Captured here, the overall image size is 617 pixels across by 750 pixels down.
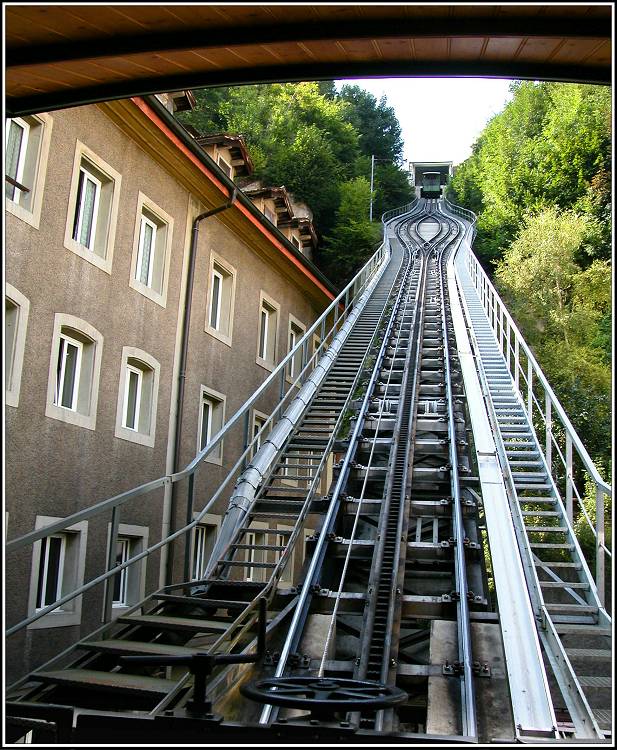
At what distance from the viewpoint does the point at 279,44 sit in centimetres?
448

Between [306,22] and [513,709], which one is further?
[513,709]

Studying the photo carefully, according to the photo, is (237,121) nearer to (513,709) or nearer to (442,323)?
(442,323)

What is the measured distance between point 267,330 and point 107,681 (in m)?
15.1

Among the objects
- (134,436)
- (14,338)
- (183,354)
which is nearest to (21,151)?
(14,338)

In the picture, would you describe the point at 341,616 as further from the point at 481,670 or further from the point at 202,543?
the point at 202,543

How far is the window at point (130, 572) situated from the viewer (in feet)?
40.5

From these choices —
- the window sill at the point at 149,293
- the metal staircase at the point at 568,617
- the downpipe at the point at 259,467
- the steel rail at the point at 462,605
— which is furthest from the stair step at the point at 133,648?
the window sill at the point at 149,293

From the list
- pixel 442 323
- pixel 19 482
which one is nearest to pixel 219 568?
pixel 19 482

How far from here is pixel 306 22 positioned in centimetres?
437

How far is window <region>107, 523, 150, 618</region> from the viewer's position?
12.4m

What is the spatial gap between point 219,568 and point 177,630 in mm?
1628

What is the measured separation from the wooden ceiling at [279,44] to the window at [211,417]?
1131cm

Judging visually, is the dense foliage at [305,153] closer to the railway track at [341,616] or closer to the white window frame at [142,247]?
the white window frame at [142,247]

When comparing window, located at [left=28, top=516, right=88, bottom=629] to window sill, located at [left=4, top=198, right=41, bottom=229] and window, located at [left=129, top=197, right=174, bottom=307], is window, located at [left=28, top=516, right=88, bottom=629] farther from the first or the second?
window, located at [left=129, top=197, right=174, bottom=307]
